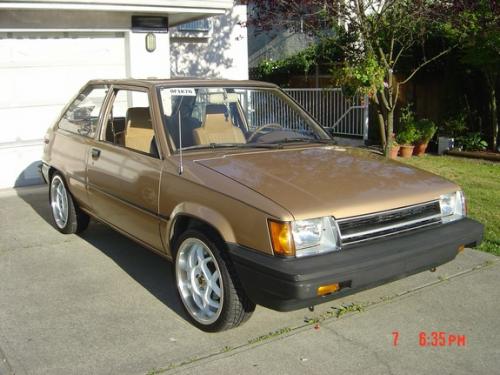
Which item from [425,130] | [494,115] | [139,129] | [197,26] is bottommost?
[425,130]

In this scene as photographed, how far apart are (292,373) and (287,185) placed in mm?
1111

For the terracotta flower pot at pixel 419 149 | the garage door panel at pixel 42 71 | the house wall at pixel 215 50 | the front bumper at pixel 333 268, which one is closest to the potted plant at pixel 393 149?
the terracotta flower pot at pixel 419 149

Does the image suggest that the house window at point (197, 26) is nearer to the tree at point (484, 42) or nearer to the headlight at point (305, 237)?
the tree at point (484, 42)

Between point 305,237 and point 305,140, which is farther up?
point 305,140

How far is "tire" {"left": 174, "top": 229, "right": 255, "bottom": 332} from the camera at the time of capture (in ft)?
11.5

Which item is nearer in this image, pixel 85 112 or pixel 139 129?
pixel 139 129

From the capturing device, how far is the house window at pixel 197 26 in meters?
11.7

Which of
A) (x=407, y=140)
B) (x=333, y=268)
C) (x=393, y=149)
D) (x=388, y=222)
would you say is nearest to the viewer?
(x=333, y=268)

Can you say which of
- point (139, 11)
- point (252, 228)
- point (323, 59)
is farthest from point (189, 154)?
point (323, 59)

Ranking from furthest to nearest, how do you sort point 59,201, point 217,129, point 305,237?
point 59,201 → point 217,129 → point 305,237

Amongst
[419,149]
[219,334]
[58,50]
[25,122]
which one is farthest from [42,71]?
[419,149]

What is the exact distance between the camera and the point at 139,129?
4.75 meters

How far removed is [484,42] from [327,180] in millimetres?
7236

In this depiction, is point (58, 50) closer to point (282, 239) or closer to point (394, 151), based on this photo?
point (394, 151)
